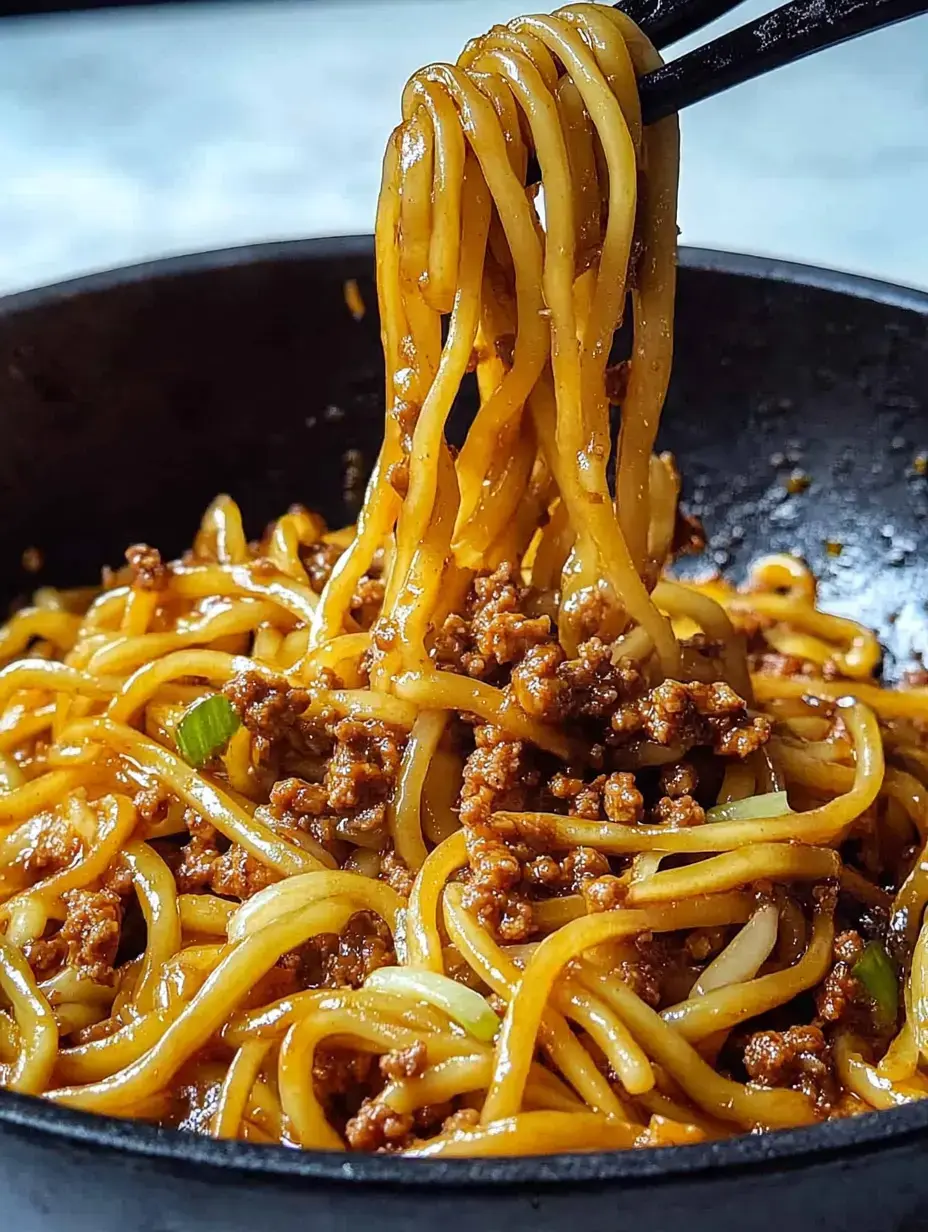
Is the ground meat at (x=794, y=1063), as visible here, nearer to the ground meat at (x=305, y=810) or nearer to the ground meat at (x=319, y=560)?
the ground meat at (x=305, y=810)

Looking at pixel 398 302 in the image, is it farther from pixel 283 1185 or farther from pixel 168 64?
pixel 168 64

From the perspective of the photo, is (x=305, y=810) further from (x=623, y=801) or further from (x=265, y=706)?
(x=623, y=801)

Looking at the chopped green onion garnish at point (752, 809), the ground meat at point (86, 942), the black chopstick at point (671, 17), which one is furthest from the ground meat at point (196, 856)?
the black chopstick at point (671, 17)

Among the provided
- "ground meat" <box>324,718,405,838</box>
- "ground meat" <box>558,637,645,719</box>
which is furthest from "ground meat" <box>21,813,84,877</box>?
"ground meat" <box>558,637,645,719</box>

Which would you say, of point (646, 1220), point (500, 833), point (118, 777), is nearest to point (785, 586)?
point (500, 833)

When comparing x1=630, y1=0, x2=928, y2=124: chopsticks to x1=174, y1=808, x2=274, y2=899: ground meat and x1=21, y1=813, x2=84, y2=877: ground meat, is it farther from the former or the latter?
x1=21, y1=813, x2=84, y2=877: ground meat

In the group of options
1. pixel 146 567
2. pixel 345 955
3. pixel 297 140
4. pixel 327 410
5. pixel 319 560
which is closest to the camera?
pixel 345 955

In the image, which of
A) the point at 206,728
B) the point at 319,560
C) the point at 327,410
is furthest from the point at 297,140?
the point at 206,728
